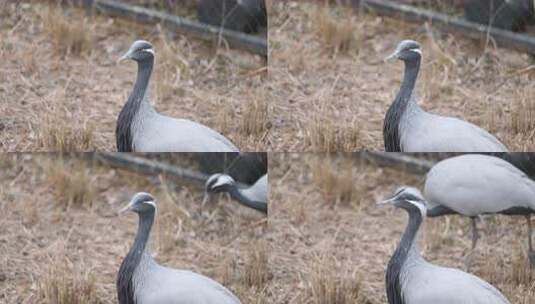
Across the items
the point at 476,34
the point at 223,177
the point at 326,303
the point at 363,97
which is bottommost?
the point at 326,303

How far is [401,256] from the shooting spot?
3.95 metres

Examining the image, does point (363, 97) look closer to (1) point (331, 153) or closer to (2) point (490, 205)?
(1) point (331, 153)

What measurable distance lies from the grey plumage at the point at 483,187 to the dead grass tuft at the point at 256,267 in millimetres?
616

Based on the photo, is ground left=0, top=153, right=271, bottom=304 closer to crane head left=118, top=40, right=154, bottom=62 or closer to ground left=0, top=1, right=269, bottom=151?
ground left=0, top=1, right=269, bottom=151

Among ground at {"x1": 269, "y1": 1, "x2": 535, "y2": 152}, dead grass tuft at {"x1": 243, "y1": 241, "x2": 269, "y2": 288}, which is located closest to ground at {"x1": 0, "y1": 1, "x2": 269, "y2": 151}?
ground at {"x1": 269, "y1": 1, "x2": 535, "y2": 152}

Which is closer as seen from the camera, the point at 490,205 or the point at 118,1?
the point at 490,205

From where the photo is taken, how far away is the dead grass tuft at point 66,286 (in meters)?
4.00

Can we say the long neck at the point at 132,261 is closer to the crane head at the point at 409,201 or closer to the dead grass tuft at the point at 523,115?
the crane head at the point at 409,201

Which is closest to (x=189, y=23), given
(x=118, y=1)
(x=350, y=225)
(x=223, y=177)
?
(x=118, y=1)

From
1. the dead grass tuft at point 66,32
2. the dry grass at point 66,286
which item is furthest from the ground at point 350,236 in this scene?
the dead grass tuft at point 66,32

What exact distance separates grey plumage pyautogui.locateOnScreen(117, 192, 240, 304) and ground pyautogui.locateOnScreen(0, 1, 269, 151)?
26 centimetres

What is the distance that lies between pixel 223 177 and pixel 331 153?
0.37 m

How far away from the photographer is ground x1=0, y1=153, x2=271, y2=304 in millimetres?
4055

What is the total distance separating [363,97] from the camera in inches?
161
